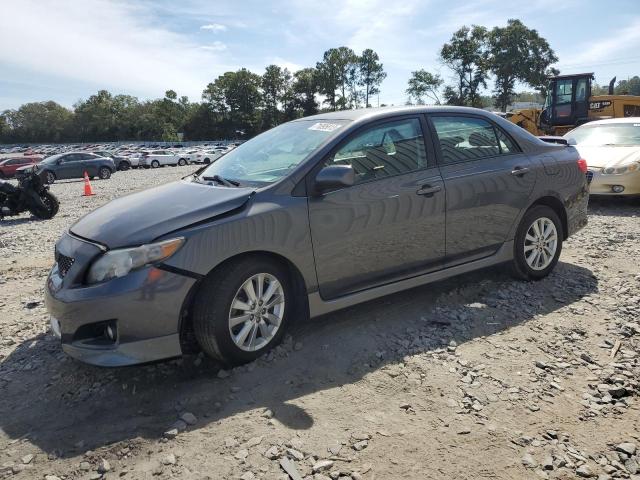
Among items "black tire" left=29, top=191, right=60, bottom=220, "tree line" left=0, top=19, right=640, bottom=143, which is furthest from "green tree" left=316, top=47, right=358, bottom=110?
"black tire" left=29, top=191, right=60, bottom=220

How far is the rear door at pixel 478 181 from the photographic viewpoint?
162 inches

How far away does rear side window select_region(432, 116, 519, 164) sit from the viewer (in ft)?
13.7

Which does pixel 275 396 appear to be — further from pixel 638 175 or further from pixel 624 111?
pixel 624 111

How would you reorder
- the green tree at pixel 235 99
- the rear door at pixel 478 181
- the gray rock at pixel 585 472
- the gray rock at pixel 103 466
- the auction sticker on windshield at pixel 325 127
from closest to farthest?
1. the gray rock at pixel 585 472
2. the gray rock at pixel 103 466
3. the auction sticker on windshield at pixel 325 127
4. the rear door at pixel 478 181
5. the green tree at pixel 235 99

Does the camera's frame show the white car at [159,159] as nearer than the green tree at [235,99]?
Yes

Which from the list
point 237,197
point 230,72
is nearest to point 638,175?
Result: point 237,197

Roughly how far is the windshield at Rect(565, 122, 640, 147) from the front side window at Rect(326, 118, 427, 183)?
276 inches

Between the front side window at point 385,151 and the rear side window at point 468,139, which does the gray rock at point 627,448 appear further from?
the rear side window at point 468,139

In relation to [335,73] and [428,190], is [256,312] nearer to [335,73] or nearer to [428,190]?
[428,190]

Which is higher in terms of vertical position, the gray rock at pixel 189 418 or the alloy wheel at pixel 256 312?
the alloy wheel at pixel 256 312

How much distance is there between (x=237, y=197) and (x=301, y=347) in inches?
46.6

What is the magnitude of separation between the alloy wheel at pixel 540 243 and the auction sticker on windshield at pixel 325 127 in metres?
2.13

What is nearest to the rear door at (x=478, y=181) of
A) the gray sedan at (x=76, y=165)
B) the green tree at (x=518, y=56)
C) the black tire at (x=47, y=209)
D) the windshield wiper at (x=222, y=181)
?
the windshield wiper at (x=222, y=181)

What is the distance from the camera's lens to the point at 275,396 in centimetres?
298
